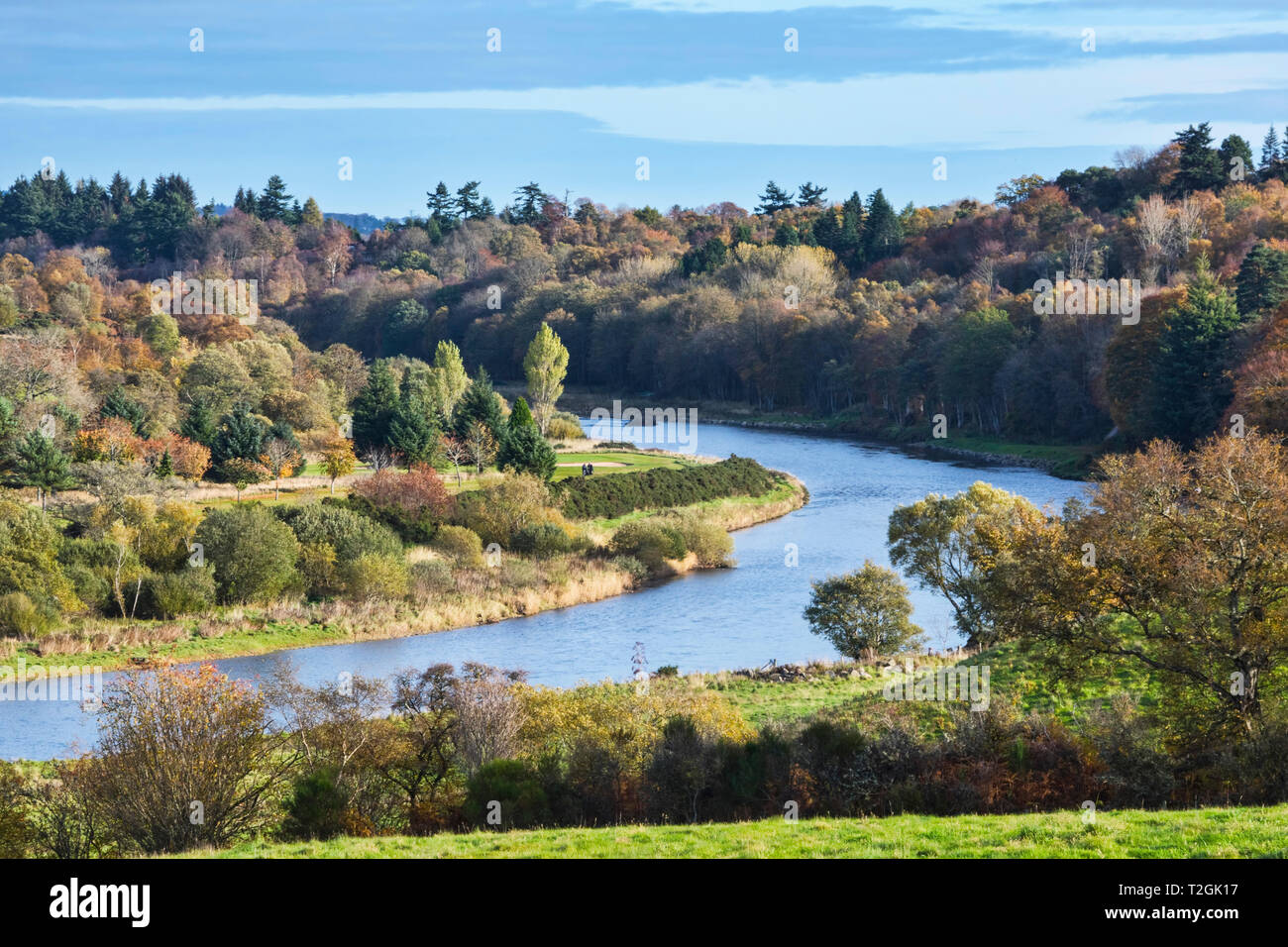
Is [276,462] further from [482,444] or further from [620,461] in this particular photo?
[620,461]

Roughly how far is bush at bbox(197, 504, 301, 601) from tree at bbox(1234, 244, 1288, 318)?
45.1 metres

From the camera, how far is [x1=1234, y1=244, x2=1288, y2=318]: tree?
5628cm

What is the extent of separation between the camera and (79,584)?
32.1 meters

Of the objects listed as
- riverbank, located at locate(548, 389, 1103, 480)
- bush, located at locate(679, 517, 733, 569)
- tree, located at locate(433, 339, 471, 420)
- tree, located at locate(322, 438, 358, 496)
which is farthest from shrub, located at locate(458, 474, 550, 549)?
riverbank, located at locate(548, 389, 1103, 480)

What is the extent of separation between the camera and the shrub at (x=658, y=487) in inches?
1859

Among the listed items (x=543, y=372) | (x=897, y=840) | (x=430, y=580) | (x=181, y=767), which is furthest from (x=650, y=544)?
(x=897, y=840)

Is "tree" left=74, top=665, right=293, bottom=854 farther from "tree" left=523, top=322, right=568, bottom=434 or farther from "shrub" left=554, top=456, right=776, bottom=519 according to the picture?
"tree" left=523, top=322, right=568, bottom=434

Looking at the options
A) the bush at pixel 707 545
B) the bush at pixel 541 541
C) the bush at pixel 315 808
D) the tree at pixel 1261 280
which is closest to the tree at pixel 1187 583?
the bush at pixel 315 808

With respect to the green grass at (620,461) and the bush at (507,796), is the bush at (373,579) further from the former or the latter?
the bush at (507,796)

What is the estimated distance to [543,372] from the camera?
217ft

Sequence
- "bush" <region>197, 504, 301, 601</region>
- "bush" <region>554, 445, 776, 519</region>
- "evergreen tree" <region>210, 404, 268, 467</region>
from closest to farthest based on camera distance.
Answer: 1. "bush" <region>197, 504, 301, 601</region>
2. "evergreen tree" <region>210, 404, 268, 467</region>
3. "bush" <region>554, 445, 776, 519</region>

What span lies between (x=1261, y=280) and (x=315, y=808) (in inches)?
2219

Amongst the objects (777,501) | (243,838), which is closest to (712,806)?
(243,838)
